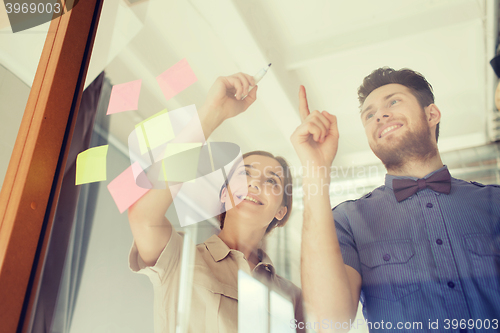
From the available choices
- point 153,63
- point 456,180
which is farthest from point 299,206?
point 153,63

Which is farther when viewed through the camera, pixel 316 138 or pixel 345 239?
pixel 316 138

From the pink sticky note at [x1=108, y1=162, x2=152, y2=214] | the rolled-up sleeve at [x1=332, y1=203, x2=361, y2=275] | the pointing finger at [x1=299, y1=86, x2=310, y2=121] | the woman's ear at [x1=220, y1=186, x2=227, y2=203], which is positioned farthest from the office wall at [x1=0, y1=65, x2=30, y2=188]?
the rolled-up sleeve at [x1=332, y1=203, x2=361, y2=275]

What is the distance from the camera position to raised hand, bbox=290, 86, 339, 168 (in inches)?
A: 41.3

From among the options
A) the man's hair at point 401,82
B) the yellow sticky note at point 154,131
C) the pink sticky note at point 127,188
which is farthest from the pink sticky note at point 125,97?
the man's hair at point 401,82

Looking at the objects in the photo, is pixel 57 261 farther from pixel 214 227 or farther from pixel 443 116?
pixel 443 116

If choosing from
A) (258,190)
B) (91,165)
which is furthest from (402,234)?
(91,165)

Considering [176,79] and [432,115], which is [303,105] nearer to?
[432,115]

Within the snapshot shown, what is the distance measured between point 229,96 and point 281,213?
49 cm

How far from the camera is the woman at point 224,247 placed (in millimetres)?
985

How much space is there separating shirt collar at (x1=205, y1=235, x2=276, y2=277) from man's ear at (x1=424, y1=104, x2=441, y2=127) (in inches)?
24.4

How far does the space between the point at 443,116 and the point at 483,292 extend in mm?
472

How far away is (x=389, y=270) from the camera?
34.1 inches

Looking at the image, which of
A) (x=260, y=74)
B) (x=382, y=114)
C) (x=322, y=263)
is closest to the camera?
(x=322, y=263)

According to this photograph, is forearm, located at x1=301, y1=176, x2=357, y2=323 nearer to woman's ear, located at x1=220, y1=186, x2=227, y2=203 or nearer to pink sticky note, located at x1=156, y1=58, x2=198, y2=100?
woman's ear, located at x1=220, y1=186, x2=227, y2=203
